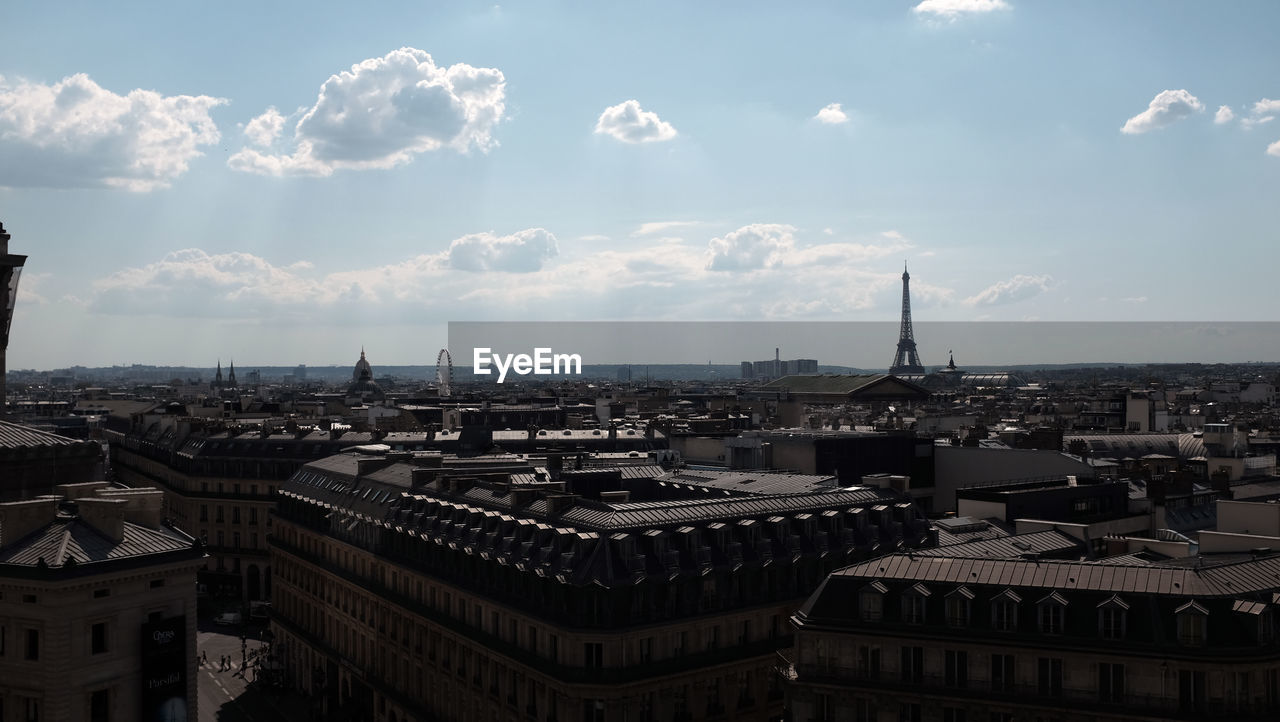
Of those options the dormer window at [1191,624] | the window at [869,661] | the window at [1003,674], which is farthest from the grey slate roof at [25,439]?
the dormer window at [1191,624]

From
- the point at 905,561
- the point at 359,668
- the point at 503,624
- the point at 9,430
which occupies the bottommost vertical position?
the point at 359,668

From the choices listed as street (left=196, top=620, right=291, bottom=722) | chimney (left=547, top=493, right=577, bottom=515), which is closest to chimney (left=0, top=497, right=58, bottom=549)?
chimney (left=547, top=493, right=577, bottom=515)

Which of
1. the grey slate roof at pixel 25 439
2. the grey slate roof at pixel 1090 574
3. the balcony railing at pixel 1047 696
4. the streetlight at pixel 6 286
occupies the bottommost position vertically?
the balcony railing at pixel 1047 696

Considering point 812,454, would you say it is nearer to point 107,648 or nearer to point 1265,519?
point 1265,519

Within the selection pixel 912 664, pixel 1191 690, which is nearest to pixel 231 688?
pixel 912 664

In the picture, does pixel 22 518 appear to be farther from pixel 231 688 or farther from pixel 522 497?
pixel 231 688

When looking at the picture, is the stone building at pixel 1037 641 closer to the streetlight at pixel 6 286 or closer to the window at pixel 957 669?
the window at pixel 957 669

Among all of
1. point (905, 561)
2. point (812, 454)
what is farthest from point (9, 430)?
point (812, 454)
